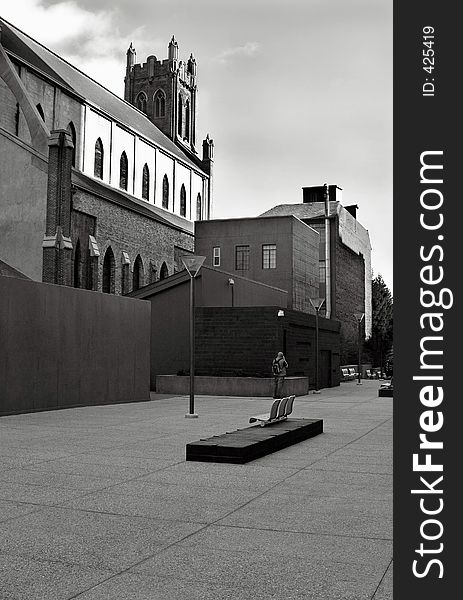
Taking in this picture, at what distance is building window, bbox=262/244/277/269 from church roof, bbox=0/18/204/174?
15970mm

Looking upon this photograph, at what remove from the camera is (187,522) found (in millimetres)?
6891

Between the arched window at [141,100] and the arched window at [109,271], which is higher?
the arched window at [141,100]

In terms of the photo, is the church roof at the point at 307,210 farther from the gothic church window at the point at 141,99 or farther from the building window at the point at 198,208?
the gothic church window at the point at 141,99

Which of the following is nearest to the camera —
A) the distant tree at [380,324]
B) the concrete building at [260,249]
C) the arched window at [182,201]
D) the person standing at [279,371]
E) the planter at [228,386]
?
the person standing at [279,371]

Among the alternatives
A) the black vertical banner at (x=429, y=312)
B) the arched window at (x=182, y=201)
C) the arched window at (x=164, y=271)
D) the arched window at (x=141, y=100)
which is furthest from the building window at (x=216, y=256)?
the black vertical banner at (x=429, y=312)

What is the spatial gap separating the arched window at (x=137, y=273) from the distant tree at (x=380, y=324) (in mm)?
25196

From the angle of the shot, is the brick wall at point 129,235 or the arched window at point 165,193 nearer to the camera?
the brick wall at point 129,235

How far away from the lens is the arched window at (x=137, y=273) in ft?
A: 157

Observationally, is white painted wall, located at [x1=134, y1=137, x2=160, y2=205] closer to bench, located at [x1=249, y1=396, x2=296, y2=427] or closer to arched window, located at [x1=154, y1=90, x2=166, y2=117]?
arched window, located at [x1=154, y1=90, x2=166, y2=117]

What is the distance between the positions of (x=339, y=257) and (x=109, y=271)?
21143 millimetres

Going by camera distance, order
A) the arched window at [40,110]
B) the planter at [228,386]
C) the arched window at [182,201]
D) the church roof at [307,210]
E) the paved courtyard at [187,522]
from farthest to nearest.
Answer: the arched window at [182,201] → the church roof at [307,210] → the arched window at [40,110] → the planter at [228,386] → the paved courtyard at [187,522]

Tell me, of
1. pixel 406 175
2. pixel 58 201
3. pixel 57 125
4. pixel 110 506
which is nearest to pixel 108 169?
pixel 57 125

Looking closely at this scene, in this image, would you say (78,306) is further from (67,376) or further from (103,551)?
(103,551)

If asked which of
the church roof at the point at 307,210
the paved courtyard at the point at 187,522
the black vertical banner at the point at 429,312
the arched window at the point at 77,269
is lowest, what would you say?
the paved courtyard at the point at 187,522
